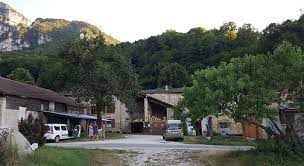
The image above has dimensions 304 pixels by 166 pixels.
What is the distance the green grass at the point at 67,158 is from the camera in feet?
54.7

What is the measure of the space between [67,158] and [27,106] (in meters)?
27.3

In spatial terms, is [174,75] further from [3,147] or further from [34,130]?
[3,147]

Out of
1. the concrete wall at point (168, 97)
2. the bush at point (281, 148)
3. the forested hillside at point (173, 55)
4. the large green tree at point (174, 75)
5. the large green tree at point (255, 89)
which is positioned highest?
the forested hillside at point (173, 55)

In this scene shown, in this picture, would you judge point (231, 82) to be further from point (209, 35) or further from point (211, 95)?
point (209, 35)

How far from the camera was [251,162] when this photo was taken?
21375mm

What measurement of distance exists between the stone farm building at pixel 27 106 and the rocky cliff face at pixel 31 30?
279 ft

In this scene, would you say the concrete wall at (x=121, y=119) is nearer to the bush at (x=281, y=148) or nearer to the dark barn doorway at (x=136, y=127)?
the dark barn doorway at (x=136, y=127)

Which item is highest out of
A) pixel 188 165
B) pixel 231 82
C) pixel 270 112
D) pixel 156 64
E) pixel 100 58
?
pixel 156 64

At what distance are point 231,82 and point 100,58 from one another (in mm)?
31500

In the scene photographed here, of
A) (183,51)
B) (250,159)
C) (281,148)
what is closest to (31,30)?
(183,51)

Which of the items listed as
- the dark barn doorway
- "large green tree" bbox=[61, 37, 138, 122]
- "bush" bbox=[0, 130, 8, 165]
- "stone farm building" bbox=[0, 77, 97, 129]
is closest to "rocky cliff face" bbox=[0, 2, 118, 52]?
the dark barn doorway

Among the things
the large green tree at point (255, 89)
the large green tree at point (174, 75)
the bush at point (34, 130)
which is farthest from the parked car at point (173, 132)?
the large green tree at point (174, 75)

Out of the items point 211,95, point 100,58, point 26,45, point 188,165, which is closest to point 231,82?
point 211,95

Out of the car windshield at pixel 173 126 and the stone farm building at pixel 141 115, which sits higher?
the stone farm building at pixel 141 115
